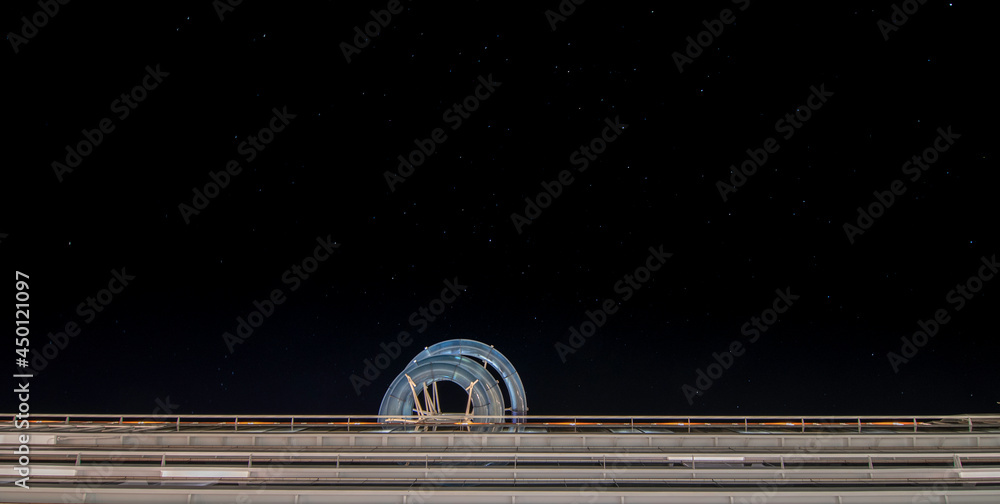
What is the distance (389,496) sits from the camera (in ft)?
34.5

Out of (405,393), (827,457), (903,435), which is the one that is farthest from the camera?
(405,393)

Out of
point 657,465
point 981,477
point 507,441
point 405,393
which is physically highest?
point 405,393

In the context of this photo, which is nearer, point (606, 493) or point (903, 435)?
point (606, 493)

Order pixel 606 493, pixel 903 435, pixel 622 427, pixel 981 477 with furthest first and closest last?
pixel 622 427 → pixel 903 435 → pixel 981 477 → pixel 606 493

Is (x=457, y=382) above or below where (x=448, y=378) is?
below

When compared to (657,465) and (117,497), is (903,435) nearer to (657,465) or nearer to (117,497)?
(657,465)

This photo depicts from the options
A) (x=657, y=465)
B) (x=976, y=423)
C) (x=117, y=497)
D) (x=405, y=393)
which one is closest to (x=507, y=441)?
(x=657, y=465)

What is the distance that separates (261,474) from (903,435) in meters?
15.6

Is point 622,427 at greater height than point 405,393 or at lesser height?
lesser

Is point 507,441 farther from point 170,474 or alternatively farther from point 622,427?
point 170,474

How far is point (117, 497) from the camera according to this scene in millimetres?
10695

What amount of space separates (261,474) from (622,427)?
10.9 metres

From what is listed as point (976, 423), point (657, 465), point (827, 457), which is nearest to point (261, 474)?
point (657, 465)

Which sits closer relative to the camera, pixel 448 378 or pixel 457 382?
pixel 448 378
